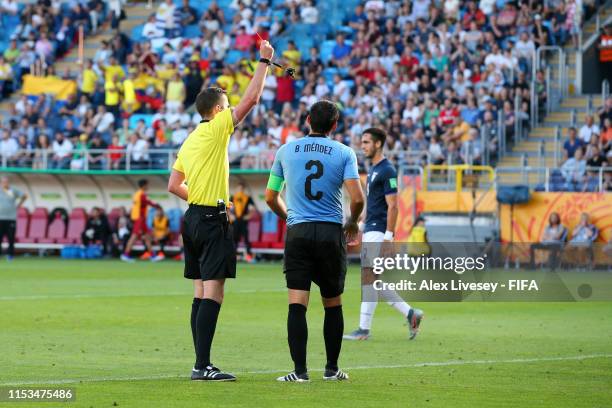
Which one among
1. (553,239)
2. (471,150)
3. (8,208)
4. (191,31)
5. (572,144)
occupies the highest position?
(191,31)

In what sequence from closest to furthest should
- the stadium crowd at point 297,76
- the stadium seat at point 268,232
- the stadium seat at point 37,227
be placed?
the stadium crowd at point 297,76, the stadium seat at point 268,232, the stadium seat at point 37,227

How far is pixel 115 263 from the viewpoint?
32844 mm

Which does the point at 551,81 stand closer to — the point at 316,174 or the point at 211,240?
the point at 316,174

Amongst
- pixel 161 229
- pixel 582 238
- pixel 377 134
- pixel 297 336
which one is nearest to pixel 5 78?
pixel 161 229

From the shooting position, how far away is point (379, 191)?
14.9m

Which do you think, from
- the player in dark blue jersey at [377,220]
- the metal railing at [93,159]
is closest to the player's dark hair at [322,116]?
the player in dark blue jersey at [377,220]

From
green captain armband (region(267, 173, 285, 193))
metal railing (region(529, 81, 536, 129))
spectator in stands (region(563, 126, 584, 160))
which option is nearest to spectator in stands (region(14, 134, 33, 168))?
metal railing (region(529, 81, 536, 129))

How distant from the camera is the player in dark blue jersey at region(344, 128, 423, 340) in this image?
1469 cm

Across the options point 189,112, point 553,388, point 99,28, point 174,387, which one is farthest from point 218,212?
point 99,28

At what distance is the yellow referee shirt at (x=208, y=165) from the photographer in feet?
35.1

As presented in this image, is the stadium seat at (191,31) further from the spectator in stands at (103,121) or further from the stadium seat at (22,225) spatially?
the stadium seat at (22,225)

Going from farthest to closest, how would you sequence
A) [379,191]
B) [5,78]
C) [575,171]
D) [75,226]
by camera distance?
[5,78], [75,226], [575,171], [379,191]

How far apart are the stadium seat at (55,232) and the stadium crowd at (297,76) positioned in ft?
5.70

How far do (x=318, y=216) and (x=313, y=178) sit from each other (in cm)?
31
